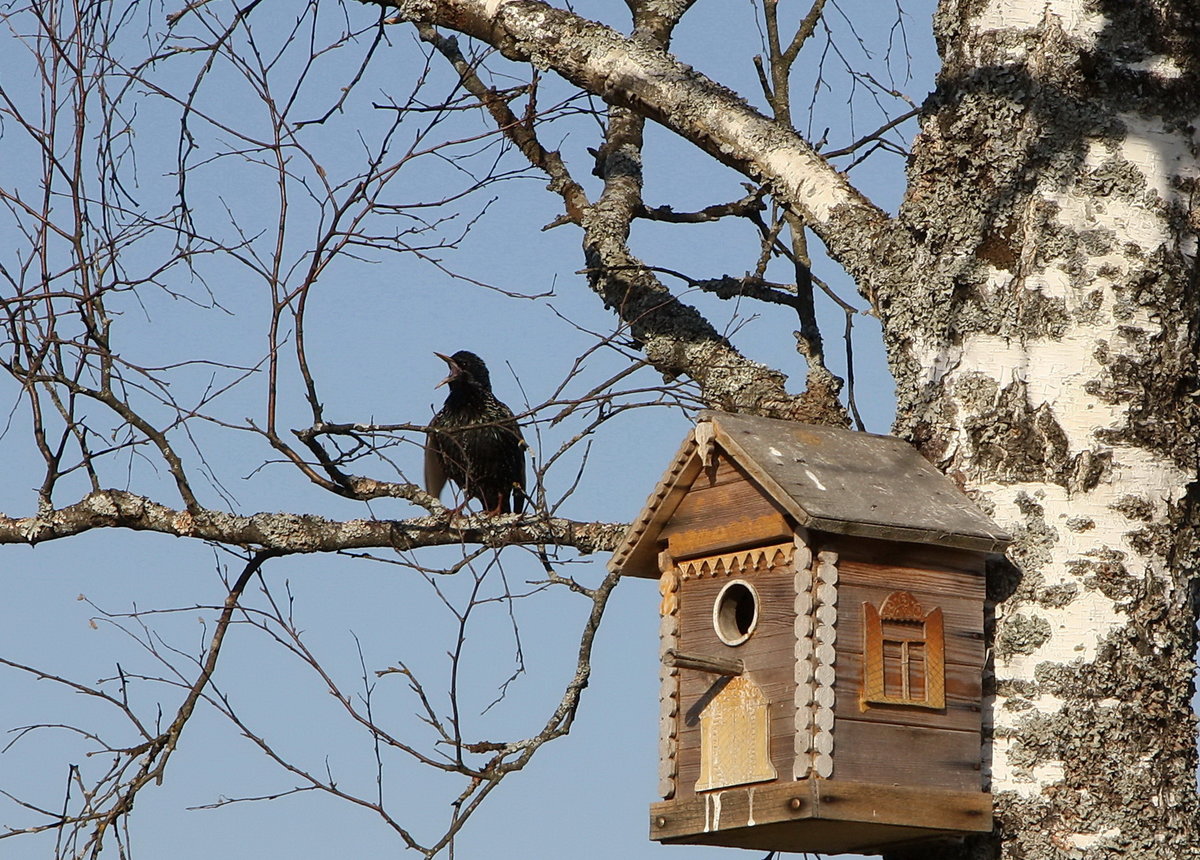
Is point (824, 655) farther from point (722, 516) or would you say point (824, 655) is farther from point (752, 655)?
point (722, 516)

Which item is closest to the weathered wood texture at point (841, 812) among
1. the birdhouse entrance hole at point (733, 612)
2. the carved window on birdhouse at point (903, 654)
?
the carved window on birdhouse at point (903, 654)

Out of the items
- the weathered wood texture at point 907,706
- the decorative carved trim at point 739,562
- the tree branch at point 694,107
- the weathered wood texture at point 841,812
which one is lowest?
the weathered wood texture at point 841,812

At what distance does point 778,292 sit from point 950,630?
5.36ft

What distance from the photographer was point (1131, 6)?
9.12 feet

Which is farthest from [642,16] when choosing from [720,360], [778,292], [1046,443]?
[1046,443]

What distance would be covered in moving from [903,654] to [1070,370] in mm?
562

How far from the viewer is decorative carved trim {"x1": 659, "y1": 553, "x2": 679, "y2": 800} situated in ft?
9.64

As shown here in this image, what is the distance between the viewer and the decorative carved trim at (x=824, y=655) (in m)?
2.53

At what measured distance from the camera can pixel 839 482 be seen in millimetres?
2691

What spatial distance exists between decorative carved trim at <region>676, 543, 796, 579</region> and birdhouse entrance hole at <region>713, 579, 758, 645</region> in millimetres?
29

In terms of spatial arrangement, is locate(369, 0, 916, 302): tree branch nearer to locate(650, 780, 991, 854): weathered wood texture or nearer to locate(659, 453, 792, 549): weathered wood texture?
locate(659, 453, 792, 549): weathered wood texture

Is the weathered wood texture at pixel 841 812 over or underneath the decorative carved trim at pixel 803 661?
underneath

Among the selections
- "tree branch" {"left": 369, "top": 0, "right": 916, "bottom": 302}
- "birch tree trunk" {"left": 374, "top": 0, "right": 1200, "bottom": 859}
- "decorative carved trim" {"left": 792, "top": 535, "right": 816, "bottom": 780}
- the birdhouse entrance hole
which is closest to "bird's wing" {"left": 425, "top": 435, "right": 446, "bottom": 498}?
"tree branch" {"left": 369, "top": 0, "right": 916, "bottom": 302}

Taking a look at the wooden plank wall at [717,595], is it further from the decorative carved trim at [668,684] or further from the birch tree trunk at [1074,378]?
the birch tree trunk at [1074,378]
